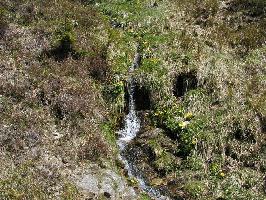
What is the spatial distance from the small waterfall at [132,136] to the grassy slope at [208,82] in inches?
29.8

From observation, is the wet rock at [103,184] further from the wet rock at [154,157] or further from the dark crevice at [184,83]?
the dark crevice at [184,83]

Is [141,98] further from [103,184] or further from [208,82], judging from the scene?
[103,184]

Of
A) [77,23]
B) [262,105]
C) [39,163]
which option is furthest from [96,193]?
[77,23]

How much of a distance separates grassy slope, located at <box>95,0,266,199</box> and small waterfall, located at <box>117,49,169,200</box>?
757mm

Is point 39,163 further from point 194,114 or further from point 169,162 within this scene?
point 194,114

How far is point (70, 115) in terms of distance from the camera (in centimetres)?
2139

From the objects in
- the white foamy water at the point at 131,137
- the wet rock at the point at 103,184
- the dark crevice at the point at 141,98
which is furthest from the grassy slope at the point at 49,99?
the dark crevice at the point at 141,98

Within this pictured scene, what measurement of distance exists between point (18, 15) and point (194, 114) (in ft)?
40.7

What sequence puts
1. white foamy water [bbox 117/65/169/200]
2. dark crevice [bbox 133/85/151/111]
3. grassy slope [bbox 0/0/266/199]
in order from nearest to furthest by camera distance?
1. grassy slope [bbox 0/0/266/199]
2. white foamy water [bbox 117/65/169/200]
3. dark crevice [bbox 133/85/151/111]

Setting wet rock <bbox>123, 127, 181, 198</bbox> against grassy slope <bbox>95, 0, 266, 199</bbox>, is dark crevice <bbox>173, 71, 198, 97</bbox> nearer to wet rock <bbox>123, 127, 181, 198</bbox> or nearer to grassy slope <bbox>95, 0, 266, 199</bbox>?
grassy slope <bbox>95, 0, 266, 199</bbox>

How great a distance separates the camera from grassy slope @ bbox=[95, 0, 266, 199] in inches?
778

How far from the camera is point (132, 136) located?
22219 mm

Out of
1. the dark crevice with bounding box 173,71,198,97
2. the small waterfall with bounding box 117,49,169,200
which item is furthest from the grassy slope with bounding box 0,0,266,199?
the small waterfall with bounding box 117,49,169,200

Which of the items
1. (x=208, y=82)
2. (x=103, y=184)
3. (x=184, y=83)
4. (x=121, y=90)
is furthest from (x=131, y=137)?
(x=208, y=82)
